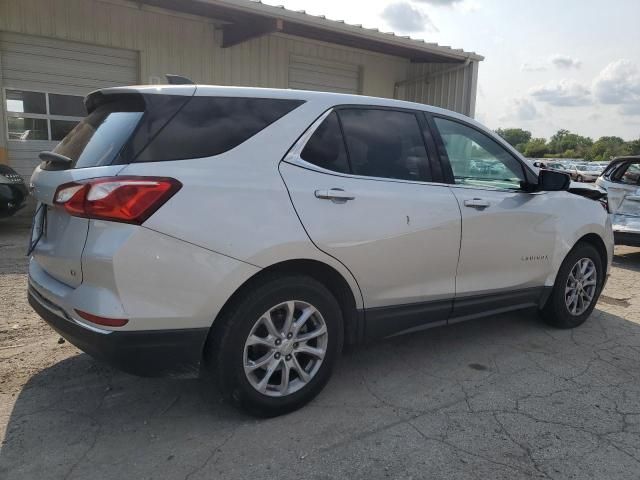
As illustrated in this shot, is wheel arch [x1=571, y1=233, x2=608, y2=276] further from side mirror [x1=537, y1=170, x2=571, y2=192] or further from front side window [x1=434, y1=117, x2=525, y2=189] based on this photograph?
front side window [x1=434, y1=117, x2=525, y2=189]

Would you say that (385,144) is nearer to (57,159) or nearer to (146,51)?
(57,159)

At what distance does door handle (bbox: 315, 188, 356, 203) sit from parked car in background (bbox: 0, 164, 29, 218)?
661cm

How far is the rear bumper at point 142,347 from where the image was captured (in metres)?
2.41

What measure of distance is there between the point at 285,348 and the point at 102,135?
1500 millimetres

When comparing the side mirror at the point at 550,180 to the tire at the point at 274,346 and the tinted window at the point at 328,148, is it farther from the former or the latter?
the tire at the point at 274,346

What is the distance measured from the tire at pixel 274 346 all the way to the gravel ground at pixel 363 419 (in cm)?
14

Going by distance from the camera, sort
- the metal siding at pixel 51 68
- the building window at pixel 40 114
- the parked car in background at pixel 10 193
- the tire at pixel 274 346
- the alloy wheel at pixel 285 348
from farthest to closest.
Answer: the building window at pixel 40 114, the metal siding at pixel 51 68, the parked car in background at pixel 10 193, the alloy wheel at pixel 285 348, the tire at pixel 274 346

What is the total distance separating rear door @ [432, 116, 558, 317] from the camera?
11.9 feet

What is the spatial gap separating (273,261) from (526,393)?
6.25 feet

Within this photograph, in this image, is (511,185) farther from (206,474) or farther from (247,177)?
(206,474)

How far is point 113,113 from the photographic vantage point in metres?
2.83

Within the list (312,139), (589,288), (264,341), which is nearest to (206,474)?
(264,341)

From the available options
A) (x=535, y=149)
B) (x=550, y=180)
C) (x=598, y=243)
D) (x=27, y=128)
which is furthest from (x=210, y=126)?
(x=535, y=149)

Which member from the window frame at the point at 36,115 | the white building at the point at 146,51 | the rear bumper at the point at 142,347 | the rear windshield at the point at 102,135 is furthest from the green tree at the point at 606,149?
the rear bumper at the point at 142,347
